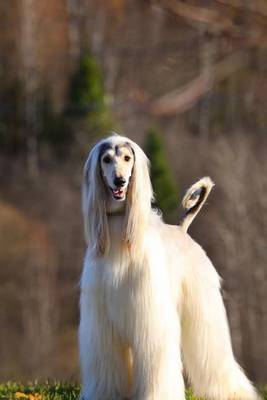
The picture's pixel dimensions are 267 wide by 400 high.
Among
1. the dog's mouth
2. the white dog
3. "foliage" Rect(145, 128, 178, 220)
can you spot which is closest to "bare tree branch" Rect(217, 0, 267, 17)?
"foliage" Rect(145, 128, 178, 220)

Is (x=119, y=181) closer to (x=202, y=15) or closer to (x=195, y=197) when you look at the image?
(x=195, y=197)

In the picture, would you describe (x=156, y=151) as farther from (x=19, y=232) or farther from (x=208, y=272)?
(x=208, y=272)

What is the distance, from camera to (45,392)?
7.92 m

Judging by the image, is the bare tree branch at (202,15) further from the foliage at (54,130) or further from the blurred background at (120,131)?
the foliage at (54,130)

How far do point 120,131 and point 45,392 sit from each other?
23313 mm

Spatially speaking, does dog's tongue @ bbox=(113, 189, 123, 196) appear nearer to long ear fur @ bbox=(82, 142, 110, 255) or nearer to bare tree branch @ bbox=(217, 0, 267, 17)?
long ear fur @ bbox=(82, 142, 110, 255)

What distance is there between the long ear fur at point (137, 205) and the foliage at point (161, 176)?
18.8m

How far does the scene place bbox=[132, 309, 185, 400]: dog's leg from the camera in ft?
22.6

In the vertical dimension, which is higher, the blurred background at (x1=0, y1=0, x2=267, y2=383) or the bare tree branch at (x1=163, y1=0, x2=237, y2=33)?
the bare tree branch at (x1=163, y1=0, x2=237, y2=33)

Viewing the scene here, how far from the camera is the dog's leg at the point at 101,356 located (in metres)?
6.94

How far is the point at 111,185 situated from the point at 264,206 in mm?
20220

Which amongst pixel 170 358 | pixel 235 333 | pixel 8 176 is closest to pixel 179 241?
pixel 170 358

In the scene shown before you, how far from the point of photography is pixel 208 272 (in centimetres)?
748

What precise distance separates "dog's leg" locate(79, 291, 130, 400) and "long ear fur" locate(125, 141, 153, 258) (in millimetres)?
392
